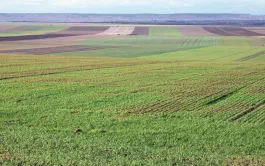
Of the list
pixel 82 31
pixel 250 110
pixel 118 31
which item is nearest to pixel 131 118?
pixel 250 110

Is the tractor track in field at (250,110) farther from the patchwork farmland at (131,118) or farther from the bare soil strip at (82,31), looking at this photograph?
the bare soil strip at (82,31)

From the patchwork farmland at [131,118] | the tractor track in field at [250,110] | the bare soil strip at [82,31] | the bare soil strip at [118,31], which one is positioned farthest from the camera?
the bare soil strip at [118,31]

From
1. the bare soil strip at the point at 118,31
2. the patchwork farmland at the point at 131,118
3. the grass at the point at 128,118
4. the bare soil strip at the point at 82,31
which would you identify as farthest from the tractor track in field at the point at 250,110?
the bare soil strip at the point at 118,31

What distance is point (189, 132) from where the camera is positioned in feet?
59.7

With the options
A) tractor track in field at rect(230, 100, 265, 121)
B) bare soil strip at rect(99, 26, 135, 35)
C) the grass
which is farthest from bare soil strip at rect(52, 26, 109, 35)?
tractor track in field at rect(230, 100, 265, 121)

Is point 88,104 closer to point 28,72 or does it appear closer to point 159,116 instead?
point 159,116

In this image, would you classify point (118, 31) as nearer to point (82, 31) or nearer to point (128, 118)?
point (82, 31)

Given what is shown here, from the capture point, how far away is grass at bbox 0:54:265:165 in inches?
583

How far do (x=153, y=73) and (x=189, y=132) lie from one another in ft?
65.5

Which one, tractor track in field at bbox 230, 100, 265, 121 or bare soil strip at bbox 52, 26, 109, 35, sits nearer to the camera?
tractor track in field at bbox 230, 100, 265, 121

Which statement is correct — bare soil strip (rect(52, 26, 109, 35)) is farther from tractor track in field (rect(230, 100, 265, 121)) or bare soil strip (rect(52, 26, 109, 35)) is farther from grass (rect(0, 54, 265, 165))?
tractor track in field (rect(230, 100, 265, 121))

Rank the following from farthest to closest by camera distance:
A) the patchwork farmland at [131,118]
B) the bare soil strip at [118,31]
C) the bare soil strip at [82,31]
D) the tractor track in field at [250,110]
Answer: the bare soil strip at [118,31] < the bare soil strip at [82,31] < the tractor track in field at [250,110] < the patchwork farmland at [131,118]

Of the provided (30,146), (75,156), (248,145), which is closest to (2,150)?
(30,146)

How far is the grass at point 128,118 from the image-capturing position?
1480 centimetres
